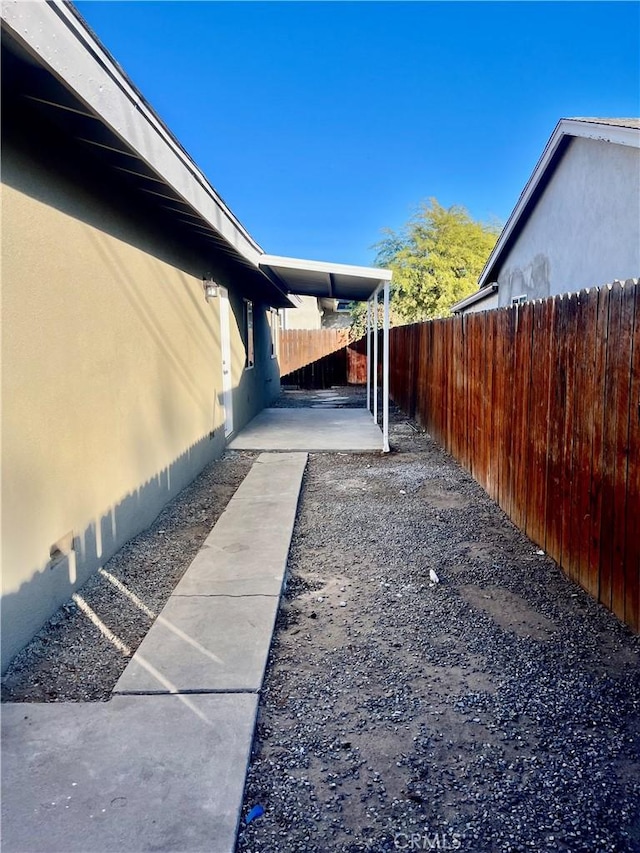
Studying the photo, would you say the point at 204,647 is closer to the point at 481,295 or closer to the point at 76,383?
the point at 76,383

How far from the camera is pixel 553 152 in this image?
9.76 meters

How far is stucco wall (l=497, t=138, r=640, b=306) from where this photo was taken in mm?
7742

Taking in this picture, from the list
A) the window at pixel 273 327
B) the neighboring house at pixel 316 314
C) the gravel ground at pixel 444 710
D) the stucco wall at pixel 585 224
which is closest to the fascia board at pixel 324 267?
the stucco wall at pixel 585 224

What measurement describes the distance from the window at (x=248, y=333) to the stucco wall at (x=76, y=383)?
16.5 ft

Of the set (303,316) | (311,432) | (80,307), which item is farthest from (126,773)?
(303,316)

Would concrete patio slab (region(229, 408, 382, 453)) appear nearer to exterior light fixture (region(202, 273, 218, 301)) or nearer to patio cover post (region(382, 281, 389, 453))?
patio cover post (region(382, 281, 389, 453))

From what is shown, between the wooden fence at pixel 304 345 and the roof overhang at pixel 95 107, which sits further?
the wooden fence at pixel 304 345

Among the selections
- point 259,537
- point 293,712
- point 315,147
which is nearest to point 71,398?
point 259,537

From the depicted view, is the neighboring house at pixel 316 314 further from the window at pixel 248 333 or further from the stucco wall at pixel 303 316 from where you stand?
the window at pixel 248 333

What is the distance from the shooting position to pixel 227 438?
9188 millimetres

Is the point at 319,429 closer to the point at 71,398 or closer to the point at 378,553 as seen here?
the point at 378,553

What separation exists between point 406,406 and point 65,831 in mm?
11762

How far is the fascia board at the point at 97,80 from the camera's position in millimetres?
2400

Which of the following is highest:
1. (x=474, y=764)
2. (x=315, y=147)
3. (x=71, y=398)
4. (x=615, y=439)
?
(x=315, y=147)
